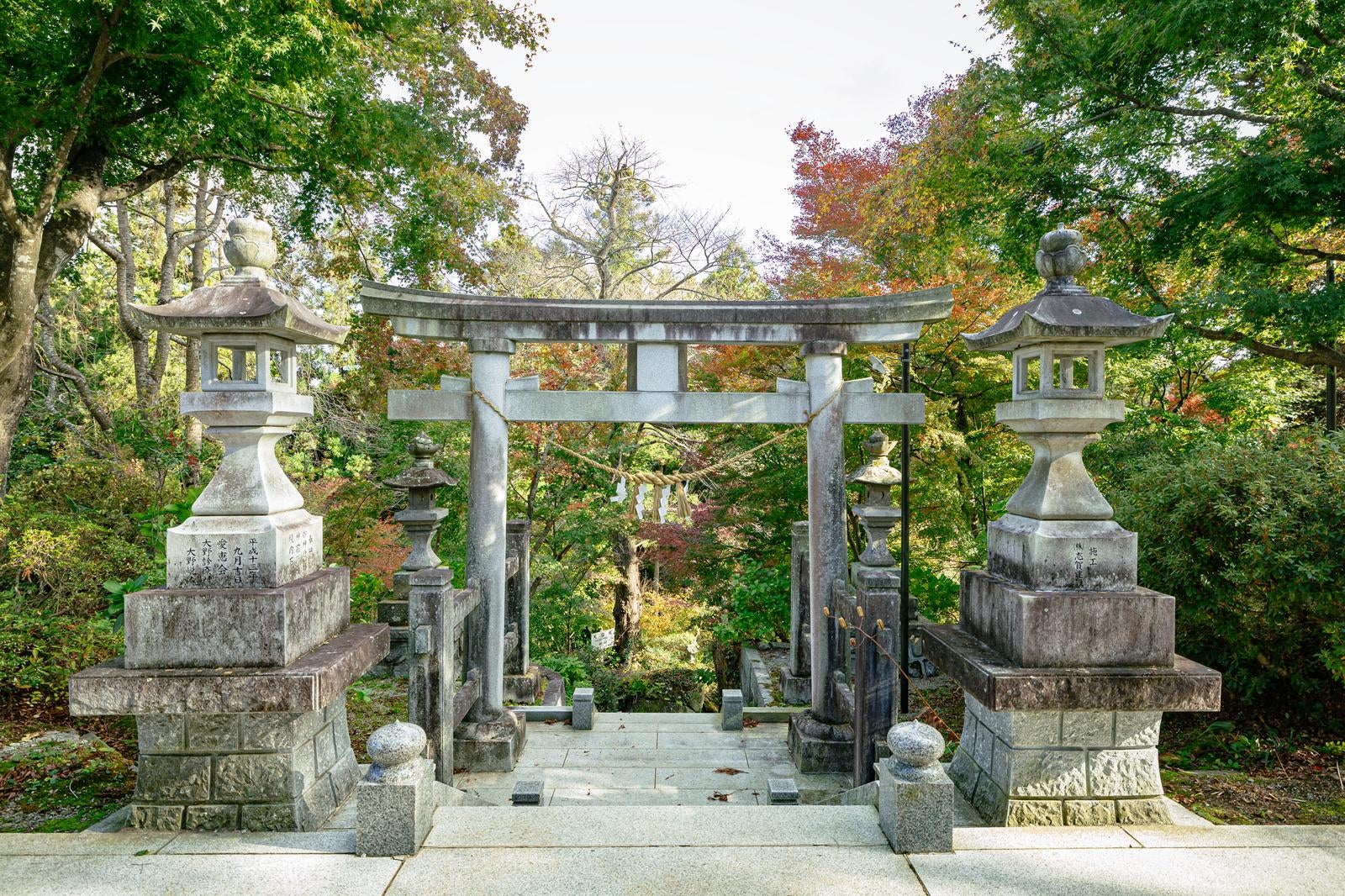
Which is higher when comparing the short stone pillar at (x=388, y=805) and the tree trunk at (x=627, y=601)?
the short stone pillar at (x=388, y=805)

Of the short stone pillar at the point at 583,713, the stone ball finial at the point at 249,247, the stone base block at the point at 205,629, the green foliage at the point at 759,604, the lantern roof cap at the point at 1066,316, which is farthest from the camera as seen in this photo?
the green foliage at the point at 759,604

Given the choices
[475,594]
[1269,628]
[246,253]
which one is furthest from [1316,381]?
[246,253]

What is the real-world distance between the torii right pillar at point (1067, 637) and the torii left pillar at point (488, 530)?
11.9 feet

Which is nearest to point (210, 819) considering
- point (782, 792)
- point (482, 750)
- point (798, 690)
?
point (482, 750)

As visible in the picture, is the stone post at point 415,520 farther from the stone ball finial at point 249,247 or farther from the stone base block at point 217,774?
the stone base block at point 217,774

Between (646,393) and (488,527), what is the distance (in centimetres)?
177

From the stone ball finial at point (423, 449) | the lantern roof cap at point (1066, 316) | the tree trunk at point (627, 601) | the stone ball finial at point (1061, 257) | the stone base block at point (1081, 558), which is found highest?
the stone ball finial at point (1061, 257)

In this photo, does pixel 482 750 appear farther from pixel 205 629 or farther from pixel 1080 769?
pixel 1080 769

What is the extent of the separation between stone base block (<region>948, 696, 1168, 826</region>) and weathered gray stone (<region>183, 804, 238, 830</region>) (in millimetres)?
4027

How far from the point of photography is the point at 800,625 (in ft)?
24.2

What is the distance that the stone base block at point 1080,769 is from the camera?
3.73m

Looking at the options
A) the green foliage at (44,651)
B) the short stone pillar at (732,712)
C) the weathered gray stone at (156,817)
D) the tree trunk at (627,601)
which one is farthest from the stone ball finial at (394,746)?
the tree trunk at (627,601)

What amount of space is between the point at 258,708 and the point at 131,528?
7.00 meters

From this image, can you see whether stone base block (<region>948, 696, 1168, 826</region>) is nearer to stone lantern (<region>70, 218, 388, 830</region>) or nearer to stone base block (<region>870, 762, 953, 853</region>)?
stone base block (<region>870, 762, 953, 853</region>)
